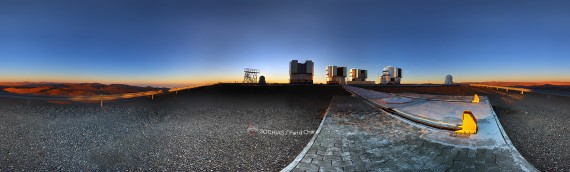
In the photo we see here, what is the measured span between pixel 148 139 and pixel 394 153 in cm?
688

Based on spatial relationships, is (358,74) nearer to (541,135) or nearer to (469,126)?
(541,135)

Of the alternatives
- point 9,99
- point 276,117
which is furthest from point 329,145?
point 9,99

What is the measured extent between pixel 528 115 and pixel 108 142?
16.3 metres

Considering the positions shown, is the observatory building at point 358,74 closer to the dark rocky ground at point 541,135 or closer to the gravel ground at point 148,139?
the dark rocky ground at point 541,135

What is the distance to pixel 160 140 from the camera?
8.12 metres

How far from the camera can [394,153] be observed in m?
6.59

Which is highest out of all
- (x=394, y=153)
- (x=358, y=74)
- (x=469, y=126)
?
(x=358, y=74)

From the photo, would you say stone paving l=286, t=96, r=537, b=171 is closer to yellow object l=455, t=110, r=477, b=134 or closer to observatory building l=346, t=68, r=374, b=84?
yellow object l=455, t=110, r=477, b=134

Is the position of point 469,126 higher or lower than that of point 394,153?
higher

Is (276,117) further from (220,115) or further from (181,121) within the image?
(181,121)

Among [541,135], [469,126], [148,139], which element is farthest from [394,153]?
[148,139]

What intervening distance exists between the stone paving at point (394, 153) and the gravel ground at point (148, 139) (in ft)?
2.62

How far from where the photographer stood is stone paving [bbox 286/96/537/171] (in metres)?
5.77

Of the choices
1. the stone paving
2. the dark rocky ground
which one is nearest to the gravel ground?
the stone paving
